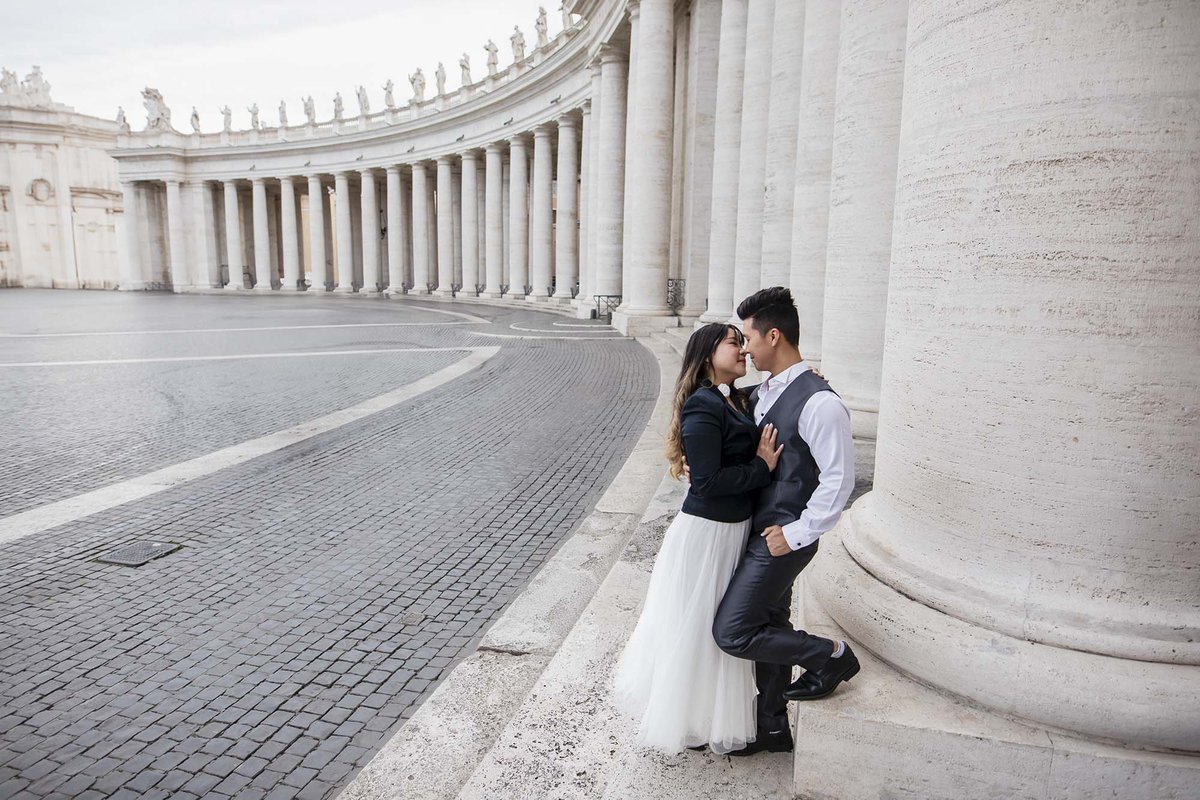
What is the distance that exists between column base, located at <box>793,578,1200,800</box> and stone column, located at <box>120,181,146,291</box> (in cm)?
8160

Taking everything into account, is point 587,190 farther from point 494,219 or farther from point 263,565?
point 263,565

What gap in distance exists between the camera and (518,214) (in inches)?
1804

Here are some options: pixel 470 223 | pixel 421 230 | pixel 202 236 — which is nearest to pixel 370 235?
pixel 421 230

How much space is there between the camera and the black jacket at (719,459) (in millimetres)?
3330

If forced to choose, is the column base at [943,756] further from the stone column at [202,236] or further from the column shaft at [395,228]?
the stone column at [202,236]

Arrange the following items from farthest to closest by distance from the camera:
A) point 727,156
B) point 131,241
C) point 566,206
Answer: point 131,241 < point 566,206 < point 727,156

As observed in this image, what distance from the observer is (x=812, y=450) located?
10.5 ft

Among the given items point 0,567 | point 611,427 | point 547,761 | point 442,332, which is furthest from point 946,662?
point 442,332

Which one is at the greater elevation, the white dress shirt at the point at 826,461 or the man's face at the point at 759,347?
the man's face at the point at 759,347

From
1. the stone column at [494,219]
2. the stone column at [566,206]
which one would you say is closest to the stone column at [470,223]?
the stone column at [494,219]

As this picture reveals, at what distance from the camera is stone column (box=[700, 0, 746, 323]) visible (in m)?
19.2

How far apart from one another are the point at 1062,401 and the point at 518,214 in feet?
146

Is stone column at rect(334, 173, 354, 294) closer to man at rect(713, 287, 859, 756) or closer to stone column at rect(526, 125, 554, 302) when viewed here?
stone column at rect(526, 125, 554, 302)

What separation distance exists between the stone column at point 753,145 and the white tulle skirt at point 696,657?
12.7 metres
